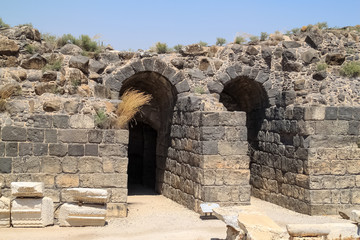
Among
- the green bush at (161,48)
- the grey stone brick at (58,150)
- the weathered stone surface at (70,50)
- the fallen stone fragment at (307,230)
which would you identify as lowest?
the fallen stone fragment at (307,230)

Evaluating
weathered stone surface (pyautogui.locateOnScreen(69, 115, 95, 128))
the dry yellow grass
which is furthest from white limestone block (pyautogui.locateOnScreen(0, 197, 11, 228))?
the dry yellow grass

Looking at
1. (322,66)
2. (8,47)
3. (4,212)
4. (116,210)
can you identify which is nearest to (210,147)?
(116,210)

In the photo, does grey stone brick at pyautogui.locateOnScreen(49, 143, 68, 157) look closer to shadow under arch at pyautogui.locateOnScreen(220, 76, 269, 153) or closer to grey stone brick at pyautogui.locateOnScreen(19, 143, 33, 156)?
grey stone brick at pyautogui.locateOnScreen(19, 143, 33, 156)

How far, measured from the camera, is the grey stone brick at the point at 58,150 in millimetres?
7809

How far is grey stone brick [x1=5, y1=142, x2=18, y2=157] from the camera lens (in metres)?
7.64

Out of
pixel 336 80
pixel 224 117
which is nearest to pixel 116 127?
pixel 224 117

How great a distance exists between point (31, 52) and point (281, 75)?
6182mm

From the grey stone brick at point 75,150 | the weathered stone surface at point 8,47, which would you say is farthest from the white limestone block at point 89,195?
the weathered stone surface at point 8,47

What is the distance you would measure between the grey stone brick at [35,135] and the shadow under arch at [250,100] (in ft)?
16.5

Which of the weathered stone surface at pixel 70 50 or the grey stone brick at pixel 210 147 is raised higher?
the weathered stone surface at pixel 70 50

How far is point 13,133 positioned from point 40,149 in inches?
21.9

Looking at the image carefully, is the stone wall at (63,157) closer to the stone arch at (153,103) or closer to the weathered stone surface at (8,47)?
the stone arch at (153,103)

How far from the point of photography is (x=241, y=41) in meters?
11.4

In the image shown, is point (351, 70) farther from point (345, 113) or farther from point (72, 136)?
point (72, 136)
